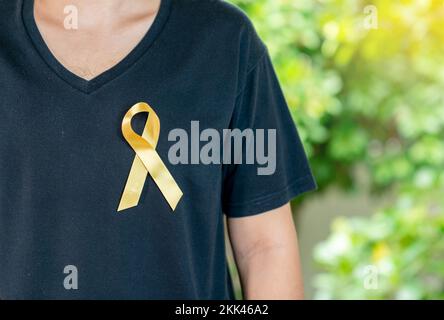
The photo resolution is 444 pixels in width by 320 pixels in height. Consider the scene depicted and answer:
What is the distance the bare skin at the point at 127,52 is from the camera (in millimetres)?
1023

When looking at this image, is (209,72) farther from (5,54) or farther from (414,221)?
(414,221)

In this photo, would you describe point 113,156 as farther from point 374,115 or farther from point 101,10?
point 374,115

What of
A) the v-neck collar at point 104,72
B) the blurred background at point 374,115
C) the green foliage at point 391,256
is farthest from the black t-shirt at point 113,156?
the green foliage at point 391,256

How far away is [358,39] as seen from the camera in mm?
2482

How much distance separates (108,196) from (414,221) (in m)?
1.44

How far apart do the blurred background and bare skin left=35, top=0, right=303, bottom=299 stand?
892 millimetres

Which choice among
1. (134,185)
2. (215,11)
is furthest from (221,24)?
(134,185)

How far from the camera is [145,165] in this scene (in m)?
0.99

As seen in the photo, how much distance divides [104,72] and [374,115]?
1.96m

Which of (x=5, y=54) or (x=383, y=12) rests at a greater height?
(x=383, y=12)

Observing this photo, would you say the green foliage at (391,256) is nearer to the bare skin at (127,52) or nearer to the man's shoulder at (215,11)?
the bare skin at (127,52)

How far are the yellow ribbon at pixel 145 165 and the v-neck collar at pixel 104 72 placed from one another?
0.18ft
